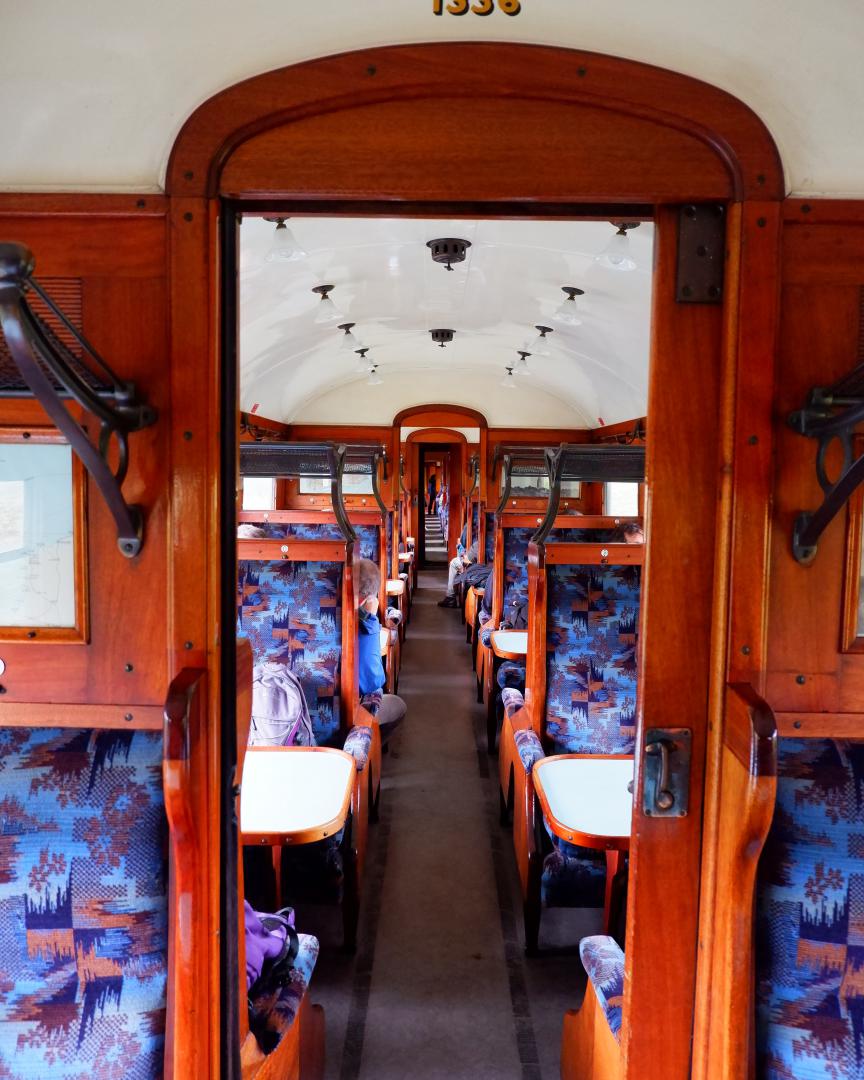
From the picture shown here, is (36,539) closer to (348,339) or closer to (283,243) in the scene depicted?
(283,243)

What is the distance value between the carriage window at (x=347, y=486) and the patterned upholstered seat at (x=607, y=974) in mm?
7609

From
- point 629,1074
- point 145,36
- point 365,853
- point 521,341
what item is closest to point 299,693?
point 365,853

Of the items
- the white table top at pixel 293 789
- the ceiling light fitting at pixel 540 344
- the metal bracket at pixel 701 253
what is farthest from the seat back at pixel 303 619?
the ceiling light fitting at pixel 540 344

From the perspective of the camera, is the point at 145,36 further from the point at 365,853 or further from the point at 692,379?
the point at 365,853

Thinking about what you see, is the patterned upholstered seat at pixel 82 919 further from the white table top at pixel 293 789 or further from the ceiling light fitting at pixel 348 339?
the ceiling light fitting at pixel 348 339

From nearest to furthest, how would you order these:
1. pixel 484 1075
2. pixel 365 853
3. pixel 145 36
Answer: pixel 145 36 → pixel 484 1075 → pixel 365 853

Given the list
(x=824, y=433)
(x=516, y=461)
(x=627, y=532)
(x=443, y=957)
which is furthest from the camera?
(x=516, y=461)

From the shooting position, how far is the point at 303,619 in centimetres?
357

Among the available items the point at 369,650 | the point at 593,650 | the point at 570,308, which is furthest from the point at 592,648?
the point at 570,308

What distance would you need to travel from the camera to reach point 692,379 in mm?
1398

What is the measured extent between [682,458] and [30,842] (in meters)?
1.48

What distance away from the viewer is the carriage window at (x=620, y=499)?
888 cm

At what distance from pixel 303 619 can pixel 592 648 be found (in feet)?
4.67

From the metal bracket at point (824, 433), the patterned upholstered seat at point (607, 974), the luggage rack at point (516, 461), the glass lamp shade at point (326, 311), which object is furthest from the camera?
the luggage rack at point (516, 461)
